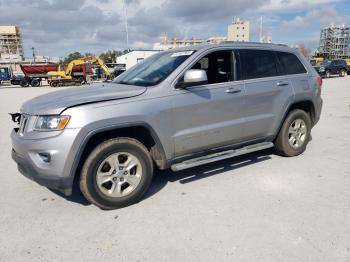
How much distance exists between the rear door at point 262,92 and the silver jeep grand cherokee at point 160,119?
0.05ft

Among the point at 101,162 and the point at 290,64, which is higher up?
the point at 290,64

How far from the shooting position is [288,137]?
5.00m

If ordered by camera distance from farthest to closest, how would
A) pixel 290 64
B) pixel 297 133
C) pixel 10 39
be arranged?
pixel 10 39 → pixel 297 133 → pixel 290 64

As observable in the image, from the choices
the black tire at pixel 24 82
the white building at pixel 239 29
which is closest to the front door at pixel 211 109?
the black tire at pixel 24 82

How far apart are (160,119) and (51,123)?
119 centimetres

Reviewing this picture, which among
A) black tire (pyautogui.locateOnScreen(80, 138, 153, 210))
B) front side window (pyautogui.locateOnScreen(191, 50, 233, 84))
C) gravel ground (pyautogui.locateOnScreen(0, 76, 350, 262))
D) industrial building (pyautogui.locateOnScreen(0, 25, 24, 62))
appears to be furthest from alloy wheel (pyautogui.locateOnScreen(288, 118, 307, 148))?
industrial building (pyautogui.locateOnScreen(0, 25, 24, 62))

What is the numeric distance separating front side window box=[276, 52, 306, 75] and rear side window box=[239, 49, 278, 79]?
163mm

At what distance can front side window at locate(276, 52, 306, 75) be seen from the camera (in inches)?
191

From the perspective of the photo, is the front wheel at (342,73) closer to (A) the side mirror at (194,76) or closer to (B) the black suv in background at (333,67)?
(B) the black suv in background at (333,67)

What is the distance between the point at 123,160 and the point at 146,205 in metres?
0.60

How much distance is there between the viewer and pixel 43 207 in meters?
3.53

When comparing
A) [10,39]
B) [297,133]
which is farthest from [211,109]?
[10,39]

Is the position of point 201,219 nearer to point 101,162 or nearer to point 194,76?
point 101,162

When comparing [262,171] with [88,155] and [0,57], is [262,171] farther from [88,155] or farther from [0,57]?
[0,57]
